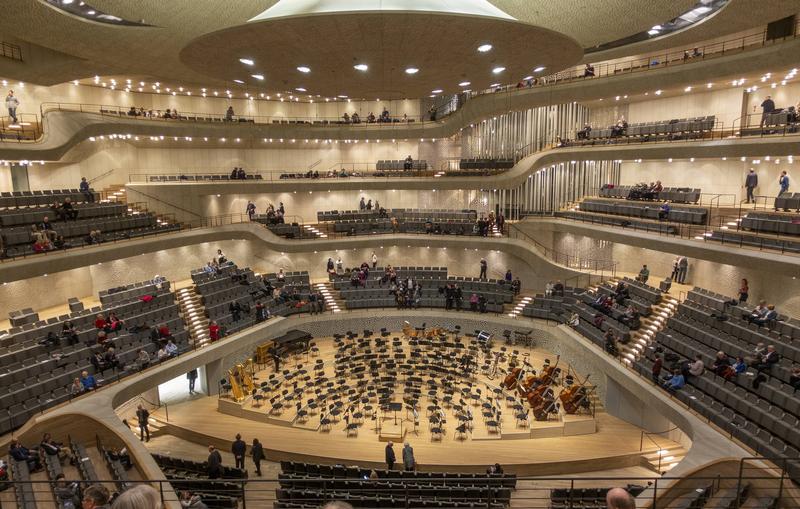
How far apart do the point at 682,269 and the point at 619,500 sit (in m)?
21.3

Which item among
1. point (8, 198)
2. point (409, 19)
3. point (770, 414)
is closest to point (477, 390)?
point (770, 414)

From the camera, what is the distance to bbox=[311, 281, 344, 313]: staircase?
83.6ft

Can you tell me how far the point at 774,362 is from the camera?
43.5 ft

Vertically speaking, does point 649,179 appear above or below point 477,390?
above

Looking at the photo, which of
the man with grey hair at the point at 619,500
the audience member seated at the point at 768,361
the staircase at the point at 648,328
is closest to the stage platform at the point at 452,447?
the staircase at the point at 648,328

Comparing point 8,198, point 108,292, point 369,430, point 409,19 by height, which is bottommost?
point 369,430

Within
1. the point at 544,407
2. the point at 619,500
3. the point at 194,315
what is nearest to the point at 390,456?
the point at 544,407

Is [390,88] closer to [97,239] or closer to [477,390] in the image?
[477,390]

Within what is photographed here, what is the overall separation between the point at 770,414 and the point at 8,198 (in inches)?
1031

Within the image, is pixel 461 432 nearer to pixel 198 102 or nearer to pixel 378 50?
pixel 378 50

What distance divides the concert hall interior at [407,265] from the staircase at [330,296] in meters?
0.12

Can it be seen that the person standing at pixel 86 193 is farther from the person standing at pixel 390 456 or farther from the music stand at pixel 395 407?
the person standing at pixel 390 456

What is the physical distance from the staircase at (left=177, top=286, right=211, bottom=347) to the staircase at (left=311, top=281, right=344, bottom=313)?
19.6ft

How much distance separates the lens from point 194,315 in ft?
71.4
